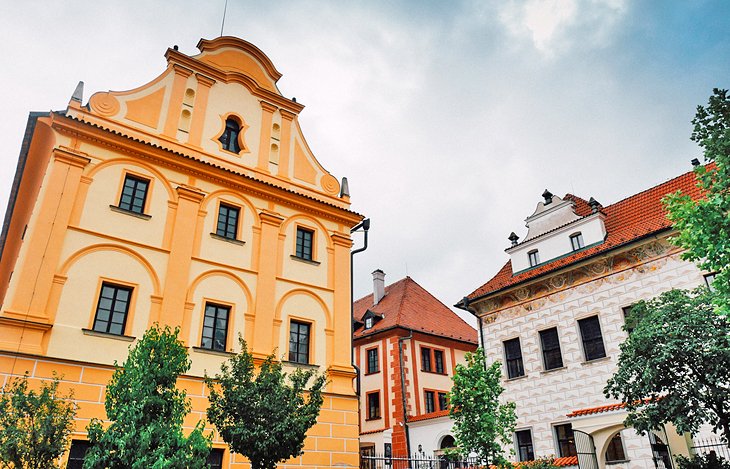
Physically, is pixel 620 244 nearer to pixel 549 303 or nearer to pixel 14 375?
pixel 549 303

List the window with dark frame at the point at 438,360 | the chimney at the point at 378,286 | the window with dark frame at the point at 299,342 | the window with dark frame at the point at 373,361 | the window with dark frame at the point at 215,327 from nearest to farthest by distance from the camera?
the window with dark frame at the point at 215,327 → the window with dark frame at the point at 299,342 → the window with dark frame at the point at 373,361 → the window with dark frame at the point at 438,360 → the chimney at the point at 378,286

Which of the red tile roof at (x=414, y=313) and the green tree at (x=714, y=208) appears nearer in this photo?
the green tree at (x=714, y=208)

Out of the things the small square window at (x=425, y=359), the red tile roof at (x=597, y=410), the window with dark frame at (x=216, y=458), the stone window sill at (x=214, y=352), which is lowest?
the window with dark frame at (x=216, y=458)

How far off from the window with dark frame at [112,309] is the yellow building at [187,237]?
30 mm

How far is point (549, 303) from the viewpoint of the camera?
2059 centimetres

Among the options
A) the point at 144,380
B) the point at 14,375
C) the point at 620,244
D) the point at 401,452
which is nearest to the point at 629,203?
the point at 620,244

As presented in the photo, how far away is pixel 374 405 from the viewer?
3044 centimetres

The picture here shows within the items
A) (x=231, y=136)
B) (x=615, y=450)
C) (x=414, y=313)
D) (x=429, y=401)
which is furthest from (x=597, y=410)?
(x=414, y=313)

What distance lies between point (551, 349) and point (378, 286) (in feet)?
61.1

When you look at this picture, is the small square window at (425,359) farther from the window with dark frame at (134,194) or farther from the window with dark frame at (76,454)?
Answer: the window with dark frame at (76,454)

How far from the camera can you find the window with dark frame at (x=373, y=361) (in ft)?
103

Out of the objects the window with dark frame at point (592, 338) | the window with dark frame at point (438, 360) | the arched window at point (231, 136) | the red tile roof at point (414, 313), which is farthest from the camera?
the red tile roof at point (414, 313)

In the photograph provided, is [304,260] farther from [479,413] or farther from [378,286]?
[378,286]

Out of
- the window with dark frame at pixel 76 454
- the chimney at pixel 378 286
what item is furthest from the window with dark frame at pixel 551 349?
the chimney at pixel 378 286
